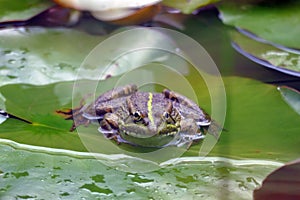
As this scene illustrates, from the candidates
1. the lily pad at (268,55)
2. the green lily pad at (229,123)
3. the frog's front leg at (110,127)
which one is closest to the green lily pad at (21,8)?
the green lily pad at (229,123)

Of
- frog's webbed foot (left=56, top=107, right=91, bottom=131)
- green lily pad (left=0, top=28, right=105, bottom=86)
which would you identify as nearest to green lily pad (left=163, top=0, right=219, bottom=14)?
green lily pad (left=0, top=28, right=105, bottom=86)

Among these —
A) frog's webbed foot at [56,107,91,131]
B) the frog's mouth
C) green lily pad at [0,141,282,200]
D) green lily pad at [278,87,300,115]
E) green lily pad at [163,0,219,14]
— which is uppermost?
green lily pad at [163,0,219,14]

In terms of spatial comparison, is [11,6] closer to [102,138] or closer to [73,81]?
[73,81]

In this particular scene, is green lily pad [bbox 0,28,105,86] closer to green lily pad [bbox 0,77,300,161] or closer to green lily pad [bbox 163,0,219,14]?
green lily pad [bbox 0,77,300,161]

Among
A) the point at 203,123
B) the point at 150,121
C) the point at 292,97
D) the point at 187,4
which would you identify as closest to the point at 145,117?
the point at 150,121

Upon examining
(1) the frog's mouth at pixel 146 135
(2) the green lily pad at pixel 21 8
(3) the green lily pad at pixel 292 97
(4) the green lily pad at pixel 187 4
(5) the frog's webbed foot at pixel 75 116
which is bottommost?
(1) the frog's mouth at pixel 146 135

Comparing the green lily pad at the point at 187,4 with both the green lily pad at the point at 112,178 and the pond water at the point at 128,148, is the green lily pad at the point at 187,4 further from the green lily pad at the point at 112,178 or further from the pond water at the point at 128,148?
the green lily pad at the point at 112,178
